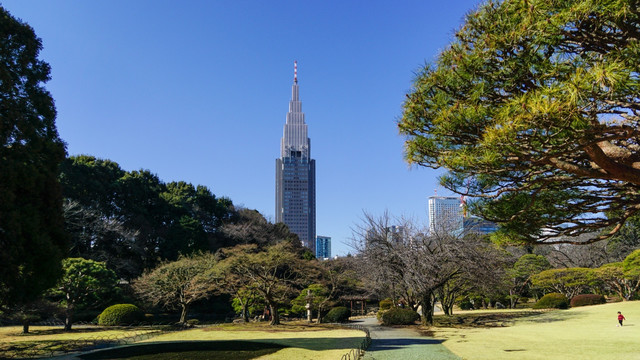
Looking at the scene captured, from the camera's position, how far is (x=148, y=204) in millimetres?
41688

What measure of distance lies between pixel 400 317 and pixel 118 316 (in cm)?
1654

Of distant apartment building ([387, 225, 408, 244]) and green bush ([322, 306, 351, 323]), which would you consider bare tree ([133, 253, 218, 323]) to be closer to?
green bush ([322, 306, 351, 323])

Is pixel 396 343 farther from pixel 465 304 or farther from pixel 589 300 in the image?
pixel 465 304

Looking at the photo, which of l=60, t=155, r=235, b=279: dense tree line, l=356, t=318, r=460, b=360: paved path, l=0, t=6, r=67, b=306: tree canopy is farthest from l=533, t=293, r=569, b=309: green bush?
l=0, t=6, r=67, b=306: tree canopy

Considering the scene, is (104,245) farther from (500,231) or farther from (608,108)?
(608,108)

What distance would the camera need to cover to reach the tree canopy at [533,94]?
208 inches

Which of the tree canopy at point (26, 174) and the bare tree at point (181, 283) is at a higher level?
the tree canopy at point (26, 174)

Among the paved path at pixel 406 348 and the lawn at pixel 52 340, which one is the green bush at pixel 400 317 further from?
the lawn at pixel 52 340

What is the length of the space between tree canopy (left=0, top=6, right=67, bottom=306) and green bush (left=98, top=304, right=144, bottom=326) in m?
14.9

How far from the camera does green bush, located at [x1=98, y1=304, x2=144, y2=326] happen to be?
2458 cm


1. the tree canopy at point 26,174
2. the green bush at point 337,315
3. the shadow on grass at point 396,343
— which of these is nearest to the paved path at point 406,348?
the shadow on grass at point 396,343

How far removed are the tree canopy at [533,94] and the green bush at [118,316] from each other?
23143mm

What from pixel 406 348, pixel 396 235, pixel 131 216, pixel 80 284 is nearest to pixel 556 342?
pixel 406 348

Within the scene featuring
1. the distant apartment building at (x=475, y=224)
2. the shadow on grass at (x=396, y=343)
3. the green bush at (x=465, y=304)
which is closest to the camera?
the distant apartment building at (x=475, y=224)
